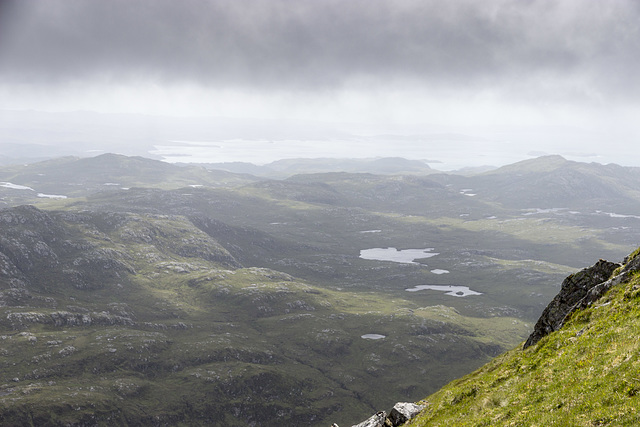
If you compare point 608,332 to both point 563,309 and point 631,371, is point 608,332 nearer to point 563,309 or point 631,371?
point 631,371

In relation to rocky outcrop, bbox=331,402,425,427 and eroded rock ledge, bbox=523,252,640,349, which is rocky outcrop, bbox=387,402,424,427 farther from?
eroded rock ledge, bbox=523,252,640,349

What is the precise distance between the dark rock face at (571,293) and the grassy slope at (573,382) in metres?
5.57

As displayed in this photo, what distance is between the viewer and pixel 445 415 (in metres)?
36.5

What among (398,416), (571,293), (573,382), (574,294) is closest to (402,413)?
(398,416)

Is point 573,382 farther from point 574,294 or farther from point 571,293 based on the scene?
point 571,293

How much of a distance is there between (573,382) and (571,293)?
21.3 metres

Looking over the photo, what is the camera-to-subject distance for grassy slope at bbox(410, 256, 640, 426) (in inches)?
888

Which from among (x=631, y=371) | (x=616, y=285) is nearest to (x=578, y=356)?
(x=631, y=371)

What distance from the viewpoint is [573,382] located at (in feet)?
87.4

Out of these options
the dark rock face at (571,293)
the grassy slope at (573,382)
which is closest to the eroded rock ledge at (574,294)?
the dark rock face at (571,293)

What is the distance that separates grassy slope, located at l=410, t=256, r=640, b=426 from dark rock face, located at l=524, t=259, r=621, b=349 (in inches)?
219

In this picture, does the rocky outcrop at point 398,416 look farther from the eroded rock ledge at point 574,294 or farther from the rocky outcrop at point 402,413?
the eroded rock ledge at point 574,294

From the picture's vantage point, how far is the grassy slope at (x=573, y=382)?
22.5 m

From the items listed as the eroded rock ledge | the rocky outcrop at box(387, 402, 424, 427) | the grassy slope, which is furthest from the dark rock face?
the rocky outcrop at box(387, 402, 424, 427)
